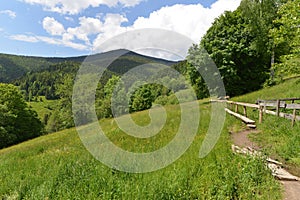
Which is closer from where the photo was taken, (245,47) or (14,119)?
(245,47)

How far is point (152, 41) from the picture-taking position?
8.83m

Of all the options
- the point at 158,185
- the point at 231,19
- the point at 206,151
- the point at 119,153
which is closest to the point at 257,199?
the point at 158,185

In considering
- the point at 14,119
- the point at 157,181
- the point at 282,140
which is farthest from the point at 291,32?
the point at 14,119

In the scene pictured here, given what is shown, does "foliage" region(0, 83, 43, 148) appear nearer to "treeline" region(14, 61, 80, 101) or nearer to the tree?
the tree

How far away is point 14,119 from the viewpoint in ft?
152

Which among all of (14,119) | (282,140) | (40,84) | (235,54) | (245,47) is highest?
(245,47)

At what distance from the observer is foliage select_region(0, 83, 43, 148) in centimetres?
4169

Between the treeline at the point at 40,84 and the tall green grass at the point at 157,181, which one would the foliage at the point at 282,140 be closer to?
the tall green grass at the point at 157,181

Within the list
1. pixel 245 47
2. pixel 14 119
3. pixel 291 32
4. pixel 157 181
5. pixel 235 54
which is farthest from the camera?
pixel 14 119

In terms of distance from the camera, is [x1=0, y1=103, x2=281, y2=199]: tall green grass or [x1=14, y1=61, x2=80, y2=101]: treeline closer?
[x1=0, y1=103, x2=281, y2=199]: tall green grass

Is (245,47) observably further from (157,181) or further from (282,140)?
(157,181)

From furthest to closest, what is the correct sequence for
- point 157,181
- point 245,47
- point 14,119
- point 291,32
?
point 14,119 < point 245,47 < point 291,32 < point 157,181

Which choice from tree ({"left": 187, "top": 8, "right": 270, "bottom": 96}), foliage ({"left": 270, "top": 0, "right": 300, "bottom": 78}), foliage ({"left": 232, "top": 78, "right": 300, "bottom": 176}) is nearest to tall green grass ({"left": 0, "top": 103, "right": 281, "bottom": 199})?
foliage ({"left": 232, "top": 78, "right": 300, "bottom": 176})

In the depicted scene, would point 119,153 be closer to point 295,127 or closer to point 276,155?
→ point 276,155
